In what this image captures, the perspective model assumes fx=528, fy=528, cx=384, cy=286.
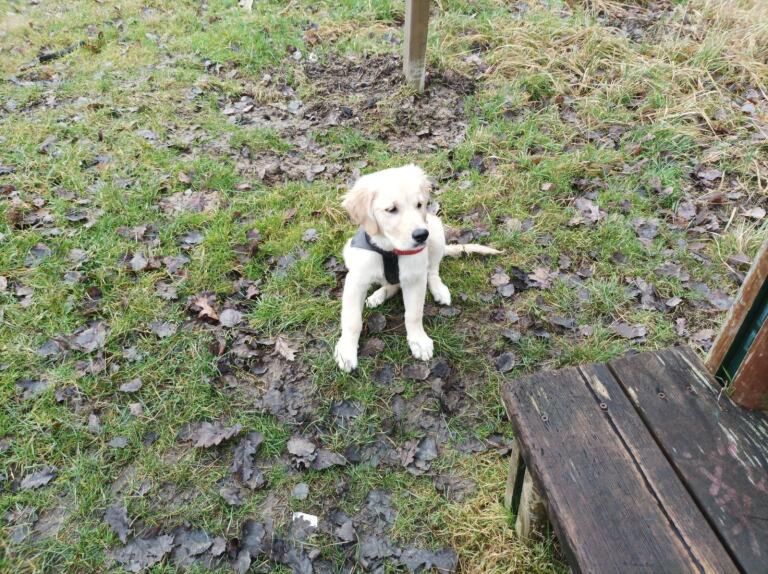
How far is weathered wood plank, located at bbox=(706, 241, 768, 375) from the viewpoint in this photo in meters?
1.75

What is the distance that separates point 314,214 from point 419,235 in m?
1.73

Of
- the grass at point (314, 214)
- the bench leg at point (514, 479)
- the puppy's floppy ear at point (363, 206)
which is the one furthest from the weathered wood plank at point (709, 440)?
the puppy's floppy ear at point (363, 206)

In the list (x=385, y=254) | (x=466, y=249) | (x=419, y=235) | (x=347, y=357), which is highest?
(x=419, y=235)

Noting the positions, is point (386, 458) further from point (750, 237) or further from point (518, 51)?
point (518, 51)

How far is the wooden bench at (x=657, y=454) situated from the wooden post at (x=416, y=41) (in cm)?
389

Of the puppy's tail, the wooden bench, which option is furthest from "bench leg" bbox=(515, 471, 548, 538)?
the puppy's tail

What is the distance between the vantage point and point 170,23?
6.87m

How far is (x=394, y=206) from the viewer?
8.72 ft

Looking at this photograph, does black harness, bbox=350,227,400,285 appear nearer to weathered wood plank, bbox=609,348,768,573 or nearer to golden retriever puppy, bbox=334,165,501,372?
golden retriever puppy, bbox=334,165,501,372

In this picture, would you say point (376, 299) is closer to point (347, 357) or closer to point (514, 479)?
point (347, 357)

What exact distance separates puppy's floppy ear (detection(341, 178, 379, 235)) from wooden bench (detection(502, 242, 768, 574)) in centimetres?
112

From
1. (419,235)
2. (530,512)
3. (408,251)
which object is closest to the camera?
(530,512)

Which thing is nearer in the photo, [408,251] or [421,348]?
[408,251]

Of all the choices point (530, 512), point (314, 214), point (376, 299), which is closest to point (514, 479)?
point (530, 512)
